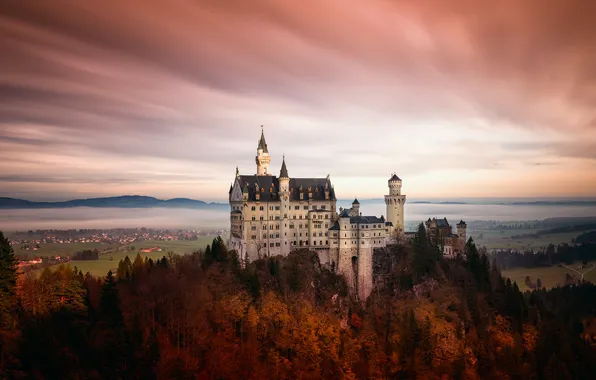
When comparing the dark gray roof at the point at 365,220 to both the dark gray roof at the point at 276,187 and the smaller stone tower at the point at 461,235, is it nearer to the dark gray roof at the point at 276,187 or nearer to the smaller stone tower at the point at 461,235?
the dark gray roof at the point at 276,187

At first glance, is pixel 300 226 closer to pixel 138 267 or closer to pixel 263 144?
pixel 263 144

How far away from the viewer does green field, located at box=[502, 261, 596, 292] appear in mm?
136250

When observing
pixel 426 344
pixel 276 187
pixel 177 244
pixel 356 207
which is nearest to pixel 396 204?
pixel 356 207

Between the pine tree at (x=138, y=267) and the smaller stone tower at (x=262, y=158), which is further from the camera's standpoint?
the smaller stone tower at (x=262, y=158)

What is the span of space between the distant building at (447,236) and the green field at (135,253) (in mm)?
49558

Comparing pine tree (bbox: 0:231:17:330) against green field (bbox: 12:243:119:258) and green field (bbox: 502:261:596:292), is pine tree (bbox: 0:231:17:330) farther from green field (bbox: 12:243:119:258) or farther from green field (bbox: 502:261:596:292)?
green field (bbox: 502:261:596:292)

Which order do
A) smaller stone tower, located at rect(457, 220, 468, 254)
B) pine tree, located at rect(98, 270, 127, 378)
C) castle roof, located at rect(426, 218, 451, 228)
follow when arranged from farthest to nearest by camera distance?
castle roof, located at rect(426, 218, 451, 228) < smaller stone tower, located at rect(457, 220, 468, 254) < pine tree, located at rect(98, 270, 127, 378)

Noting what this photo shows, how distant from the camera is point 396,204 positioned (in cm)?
9238

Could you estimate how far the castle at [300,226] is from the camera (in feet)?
271

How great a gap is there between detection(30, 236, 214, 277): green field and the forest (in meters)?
→ 15.8

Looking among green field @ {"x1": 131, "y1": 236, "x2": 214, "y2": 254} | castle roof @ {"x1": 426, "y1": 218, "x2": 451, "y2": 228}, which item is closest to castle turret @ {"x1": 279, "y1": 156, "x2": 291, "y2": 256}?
castle roof @ {"x1": 426, "y1": 218, "x2": 451, "y2": 228}

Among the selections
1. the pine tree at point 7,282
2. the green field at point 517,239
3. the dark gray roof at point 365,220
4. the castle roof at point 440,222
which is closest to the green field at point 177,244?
the dark gray roof at point 365,220

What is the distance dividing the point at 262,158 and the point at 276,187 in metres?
8.51

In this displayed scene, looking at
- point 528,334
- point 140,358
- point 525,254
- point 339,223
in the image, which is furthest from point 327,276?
point 525,254
